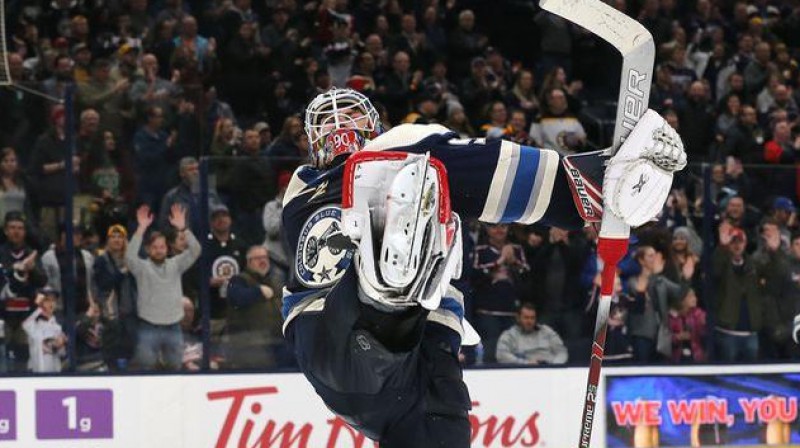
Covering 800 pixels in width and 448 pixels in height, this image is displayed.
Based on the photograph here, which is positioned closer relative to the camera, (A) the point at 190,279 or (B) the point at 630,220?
(B) the point at 630,220

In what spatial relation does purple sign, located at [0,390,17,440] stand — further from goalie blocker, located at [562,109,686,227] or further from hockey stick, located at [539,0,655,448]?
goalie blocker, located at [562,109,686,227]

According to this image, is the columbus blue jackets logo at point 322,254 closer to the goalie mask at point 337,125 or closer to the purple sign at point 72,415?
the goalie mask at point 337,125

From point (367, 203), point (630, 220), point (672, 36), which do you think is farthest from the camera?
point (672, 36)

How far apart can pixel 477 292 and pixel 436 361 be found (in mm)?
3335

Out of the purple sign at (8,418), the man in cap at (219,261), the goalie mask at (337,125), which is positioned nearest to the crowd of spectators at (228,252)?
the man in cap at (219,261)

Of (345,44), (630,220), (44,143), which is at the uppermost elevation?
(345,44)

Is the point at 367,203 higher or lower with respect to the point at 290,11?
lower

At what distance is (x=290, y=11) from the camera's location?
1027 centimetres

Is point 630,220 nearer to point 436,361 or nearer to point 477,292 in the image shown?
point 436,361

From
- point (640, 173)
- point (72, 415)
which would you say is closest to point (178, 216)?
point (72, 415)

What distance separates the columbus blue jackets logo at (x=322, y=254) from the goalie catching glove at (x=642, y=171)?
671 mm

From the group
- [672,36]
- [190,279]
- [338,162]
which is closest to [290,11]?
[672,36]

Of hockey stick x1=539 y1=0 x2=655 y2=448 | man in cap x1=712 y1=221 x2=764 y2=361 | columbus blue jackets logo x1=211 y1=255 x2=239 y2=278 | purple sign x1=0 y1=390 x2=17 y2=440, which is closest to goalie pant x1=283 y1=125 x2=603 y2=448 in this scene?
hockey stick x1=539 y1=0 x2=655 y2=448

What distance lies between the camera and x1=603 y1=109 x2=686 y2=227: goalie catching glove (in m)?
3.99
